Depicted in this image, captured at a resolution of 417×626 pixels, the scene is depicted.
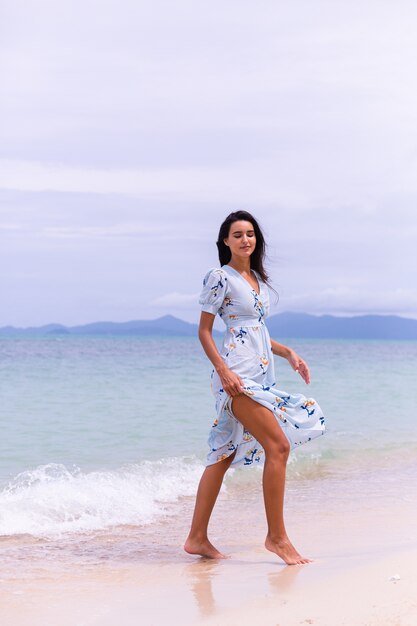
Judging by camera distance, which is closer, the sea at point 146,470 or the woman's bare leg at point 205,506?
the woman's bare leg at point 205,506

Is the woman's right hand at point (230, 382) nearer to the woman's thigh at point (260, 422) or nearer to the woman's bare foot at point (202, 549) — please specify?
the woman's thigh at point (260, 422)

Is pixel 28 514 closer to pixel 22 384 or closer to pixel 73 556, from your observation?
pixel 73 556

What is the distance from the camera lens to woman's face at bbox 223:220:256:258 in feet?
15.4

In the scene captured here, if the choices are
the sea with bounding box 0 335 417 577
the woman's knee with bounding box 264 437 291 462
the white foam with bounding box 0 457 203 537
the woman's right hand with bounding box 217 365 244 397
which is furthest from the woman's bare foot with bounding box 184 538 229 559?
the white foam with bounding box 0 457 203 537

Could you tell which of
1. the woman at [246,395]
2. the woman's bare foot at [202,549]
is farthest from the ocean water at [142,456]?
the woman at [246,395]

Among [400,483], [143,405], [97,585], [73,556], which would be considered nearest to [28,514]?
[73,556]

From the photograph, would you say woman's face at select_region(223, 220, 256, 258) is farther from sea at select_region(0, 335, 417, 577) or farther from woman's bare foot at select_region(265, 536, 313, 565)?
sea at select_region(0, 335, 417, 577)

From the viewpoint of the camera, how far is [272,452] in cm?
443

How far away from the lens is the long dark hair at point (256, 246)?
15.6ft

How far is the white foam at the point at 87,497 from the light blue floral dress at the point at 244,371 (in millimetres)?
1701

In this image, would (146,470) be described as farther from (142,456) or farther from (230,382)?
(230,382)

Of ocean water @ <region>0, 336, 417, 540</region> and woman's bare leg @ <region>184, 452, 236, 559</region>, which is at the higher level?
woman's bare leg @ <region>184, 452, 236, 559</region>

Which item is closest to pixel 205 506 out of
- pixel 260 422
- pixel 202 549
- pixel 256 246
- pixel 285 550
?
pixel 202 549

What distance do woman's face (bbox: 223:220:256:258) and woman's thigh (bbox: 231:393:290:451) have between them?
763 millimetres
